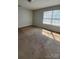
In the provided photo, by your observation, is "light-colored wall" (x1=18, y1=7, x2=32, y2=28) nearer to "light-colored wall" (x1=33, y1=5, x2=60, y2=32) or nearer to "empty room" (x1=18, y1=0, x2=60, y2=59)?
"empty room" (x1=18, y1=0, x2=60, y2=59)

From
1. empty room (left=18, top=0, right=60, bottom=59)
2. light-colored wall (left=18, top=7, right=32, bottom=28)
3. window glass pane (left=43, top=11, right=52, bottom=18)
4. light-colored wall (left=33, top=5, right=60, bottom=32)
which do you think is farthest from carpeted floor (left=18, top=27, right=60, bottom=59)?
light-colored wall (left=18, top=7, right=32, bottom=28)

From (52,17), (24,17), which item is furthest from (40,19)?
(52,17)

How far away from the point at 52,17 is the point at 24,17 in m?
3.58

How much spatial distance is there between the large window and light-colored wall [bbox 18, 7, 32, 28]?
2.35 meters

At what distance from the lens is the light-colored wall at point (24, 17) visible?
31.6 ft

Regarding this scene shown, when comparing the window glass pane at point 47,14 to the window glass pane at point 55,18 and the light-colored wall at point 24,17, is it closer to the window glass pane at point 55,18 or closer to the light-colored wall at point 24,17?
the window glass pane at point 55,18

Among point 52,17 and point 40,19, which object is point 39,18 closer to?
point 40,19

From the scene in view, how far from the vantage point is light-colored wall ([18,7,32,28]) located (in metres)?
9.62
